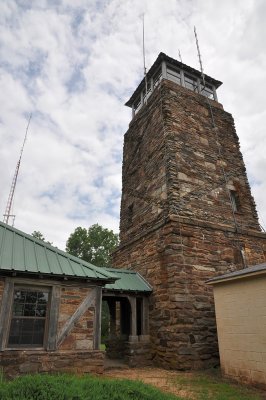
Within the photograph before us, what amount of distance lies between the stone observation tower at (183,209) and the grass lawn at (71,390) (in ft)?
13.1

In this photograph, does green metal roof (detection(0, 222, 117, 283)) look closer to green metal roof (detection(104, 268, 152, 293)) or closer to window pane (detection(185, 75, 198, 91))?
green metal roof (detection(104, 268, 152, 293))

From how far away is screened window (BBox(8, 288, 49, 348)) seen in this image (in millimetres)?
6750

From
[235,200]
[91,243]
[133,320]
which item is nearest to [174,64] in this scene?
[235,200]

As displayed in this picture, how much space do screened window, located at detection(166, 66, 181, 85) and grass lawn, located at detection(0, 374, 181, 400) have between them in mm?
12916

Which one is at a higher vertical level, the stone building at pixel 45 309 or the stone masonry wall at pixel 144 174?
the stone masonry wall at pixel 144 174

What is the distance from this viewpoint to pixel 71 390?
4.01 metres

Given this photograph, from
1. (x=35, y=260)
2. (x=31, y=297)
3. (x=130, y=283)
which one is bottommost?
(x=31, y=297)

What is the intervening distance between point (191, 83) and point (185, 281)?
10.1 metres

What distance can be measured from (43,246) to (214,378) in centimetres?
550

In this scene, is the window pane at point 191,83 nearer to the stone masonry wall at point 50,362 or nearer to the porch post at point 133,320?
the porch post at point 133,320

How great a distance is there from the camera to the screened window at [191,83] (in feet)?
46.8

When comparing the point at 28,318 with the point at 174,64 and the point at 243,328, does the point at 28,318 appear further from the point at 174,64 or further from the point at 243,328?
the point at 174,64

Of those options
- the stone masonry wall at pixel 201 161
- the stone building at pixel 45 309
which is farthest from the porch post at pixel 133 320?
the stone masonry wall at pixel 201 161

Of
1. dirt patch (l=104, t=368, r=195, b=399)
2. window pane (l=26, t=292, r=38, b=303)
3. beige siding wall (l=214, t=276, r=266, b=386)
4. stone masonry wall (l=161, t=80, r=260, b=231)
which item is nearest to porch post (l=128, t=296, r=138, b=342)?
dirt patch (l=104, t=368, r=195, b=399)
